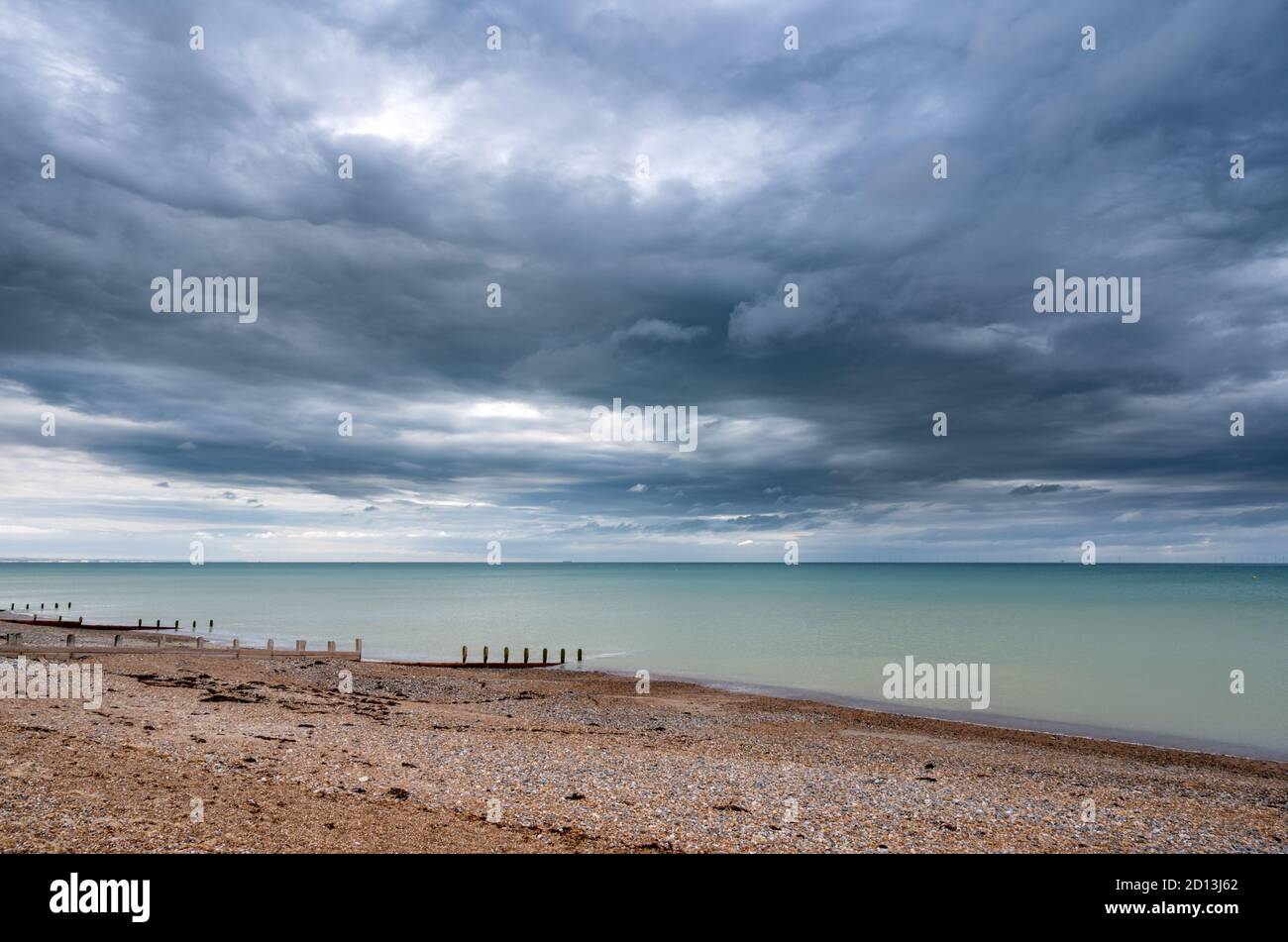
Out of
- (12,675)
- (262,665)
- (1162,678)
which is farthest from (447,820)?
(1162,678)

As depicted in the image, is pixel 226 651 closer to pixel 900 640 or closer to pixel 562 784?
pixel 562 784

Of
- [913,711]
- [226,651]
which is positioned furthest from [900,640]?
[226,651]

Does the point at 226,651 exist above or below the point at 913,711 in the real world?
above

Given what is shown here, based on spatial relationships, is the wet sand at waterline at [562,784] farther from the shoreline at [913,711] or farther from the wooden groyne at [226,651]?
the wooden groyne at [226,651]

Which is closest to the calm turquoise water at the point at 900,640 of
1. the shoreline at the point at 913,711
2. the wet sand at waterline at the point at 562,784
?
the shoreline at the point at 913,711

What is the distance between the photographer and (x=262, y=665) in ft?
136

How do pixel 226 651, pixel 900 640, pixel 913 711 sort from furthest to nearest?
pixel 900 640 → pixel 226 651 → pixel 913 711

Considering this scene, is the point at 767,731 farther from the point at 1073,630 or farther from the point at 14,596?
the point at 14,596

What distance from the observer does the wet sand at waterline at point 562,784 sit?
12719 mm

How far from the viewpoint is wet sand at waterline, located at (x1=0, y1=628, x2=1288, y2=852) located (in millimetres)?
12719

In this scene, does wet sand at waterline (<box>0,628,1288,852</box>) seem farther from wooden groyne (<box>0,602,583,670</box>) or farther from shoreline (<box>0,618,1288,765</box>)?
wooden groyne (<box>0,602,583,670</box>)

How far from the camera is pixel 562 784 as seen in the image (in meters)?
17.0
